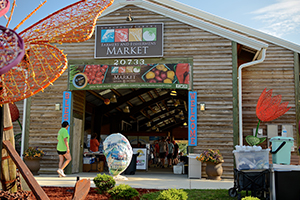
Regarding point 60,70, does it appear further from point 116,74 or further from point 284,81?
point 284,81

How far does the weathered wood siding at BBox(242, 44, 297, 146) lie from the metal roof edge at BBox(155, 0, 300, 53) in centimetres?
21

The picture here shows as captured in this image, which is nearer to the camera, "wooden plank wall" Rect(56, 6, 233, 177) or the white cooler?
the white cooler

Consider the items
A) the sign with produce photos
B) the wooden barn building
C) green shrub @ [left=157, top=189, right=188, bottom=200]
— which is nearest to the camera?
green shrub @ [left=157, top=189, right=188, bottom=200]

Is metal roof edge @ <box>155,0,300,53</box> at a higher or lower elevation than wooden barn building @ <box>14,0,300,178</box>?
higher

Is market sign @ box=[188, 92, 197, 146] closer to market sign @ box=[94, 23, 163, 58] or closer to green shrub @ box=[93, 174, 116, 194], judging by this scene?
market sign @ box=[94, 23, 163, 58]

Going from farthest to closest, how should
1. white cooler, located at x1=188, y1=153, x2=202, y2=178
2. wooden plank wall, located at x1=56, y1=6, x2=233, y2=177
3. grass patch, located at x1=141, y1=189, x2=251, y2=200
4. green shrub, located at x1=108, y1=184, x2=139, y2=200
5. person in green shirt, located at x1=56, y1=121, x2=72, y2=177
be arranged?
1. wooden plank wall, located at x1=56, y1=6, x2=233, y2=177
2. white cooler, located at x1=188, y1=153, x2=202, y2=178
3. person in green shirt, located at x1=56, y1=121, x2=72, y2=177
4. grass patch, located at x1=141, y1=189, x2=251, y2=200
5. green shrub, located at x1=108, y1=184, x2=139, y2=200

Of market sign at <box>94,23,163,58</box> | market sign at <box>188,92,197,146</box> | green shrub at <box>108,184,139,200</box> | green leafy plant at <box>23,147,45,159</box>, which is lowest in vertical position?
green shrub at <box>108,184,139,200</box>

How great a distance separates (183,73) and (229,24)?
9.25 feet

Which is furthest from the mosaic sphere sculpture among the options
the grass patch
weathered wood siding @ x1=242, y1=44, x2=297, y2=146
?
weathered wood siding @ x1=242, y1=44, x2=297, y2=146

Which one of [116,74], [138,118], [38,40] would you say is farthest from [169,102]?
[38,40]

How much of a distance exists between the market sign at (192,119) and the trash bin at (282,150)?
4470 mm

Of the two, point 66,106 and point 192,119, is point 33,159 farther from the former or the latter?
point 192,119

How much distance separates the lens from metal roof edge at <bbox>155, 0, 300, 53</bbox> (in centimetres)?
1128

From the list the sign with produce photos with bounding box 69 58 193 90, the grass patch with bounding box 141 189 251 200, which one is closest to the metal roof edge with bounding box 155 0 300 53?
the sign with produce photos with bounding box 69 58 193 90
